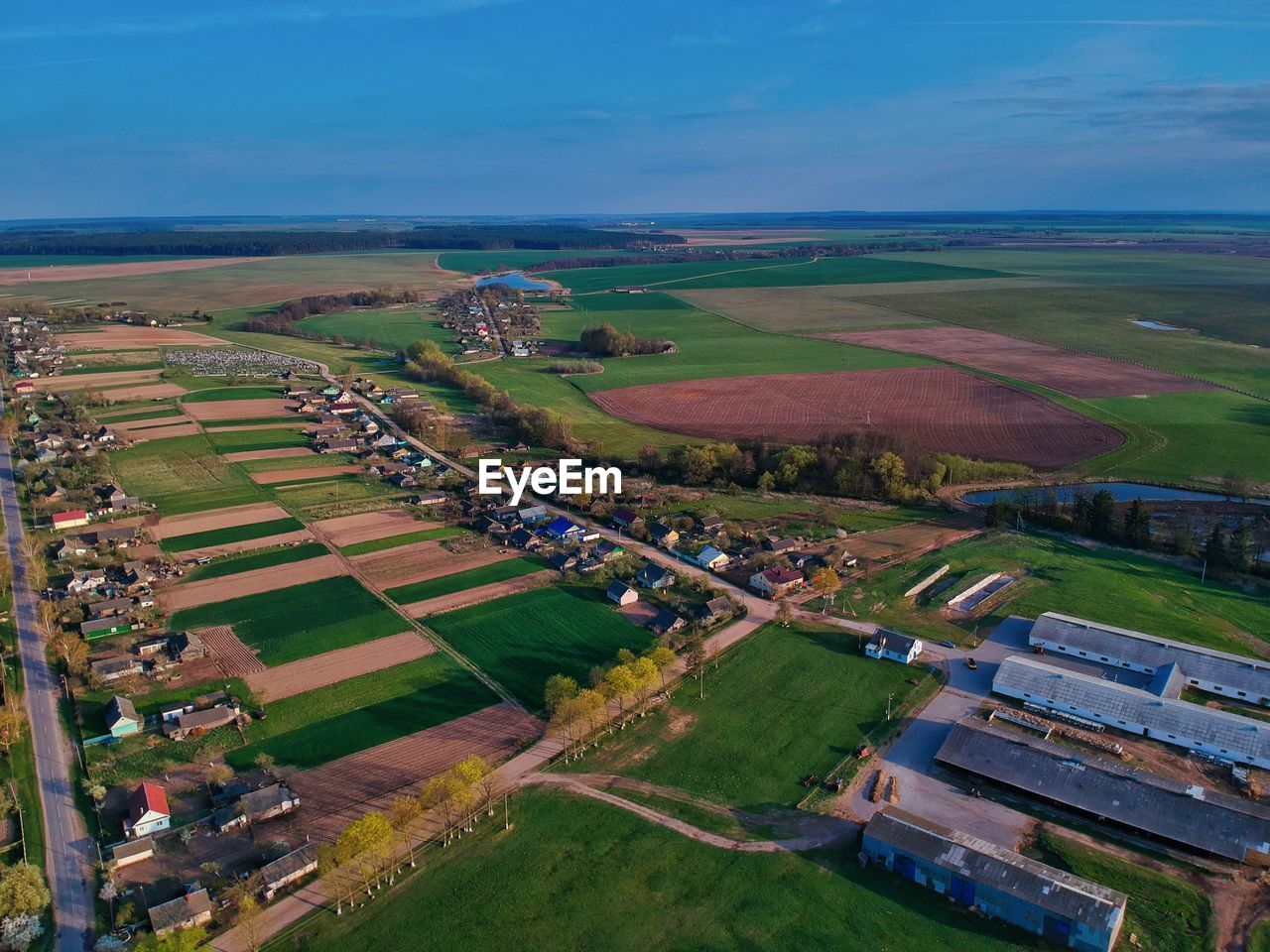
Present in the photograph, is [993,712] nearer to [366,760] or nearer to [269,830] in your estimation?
[366,760]

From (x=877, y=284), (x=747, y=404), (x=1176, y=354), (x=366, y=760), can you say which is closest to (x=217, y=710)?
(x=366, y=760)

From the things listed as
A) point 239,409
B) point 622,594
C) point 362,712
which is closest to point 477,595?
point 622,594

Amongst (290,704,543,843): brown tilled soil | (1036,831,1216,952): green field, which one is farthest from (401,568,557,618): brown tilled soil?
(1036,831,1216,952): green field

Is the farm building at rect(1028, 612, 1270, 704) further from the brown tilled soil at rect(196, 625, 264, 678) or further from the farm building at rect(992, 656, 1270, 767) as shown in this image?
the brown tilled soil at rect(196, 625, 264, 678)

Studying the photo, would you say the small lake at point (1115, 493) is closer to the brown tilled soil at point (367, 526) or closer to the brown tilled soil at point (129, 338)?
the brown tilled soil at point (367, 526)

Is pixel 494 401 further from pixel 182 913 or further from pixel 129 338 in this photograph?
pixel 129 338

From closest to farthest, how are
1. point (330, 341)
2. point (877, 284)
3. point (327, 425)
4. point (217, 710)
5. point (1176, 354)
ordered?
point (217, 710) → point (327, 425) → point (1176, 354) → point (330, 341) → point (877, 284)

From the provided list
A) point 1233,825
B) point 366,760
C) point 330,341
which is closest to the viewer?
point 1233,825
